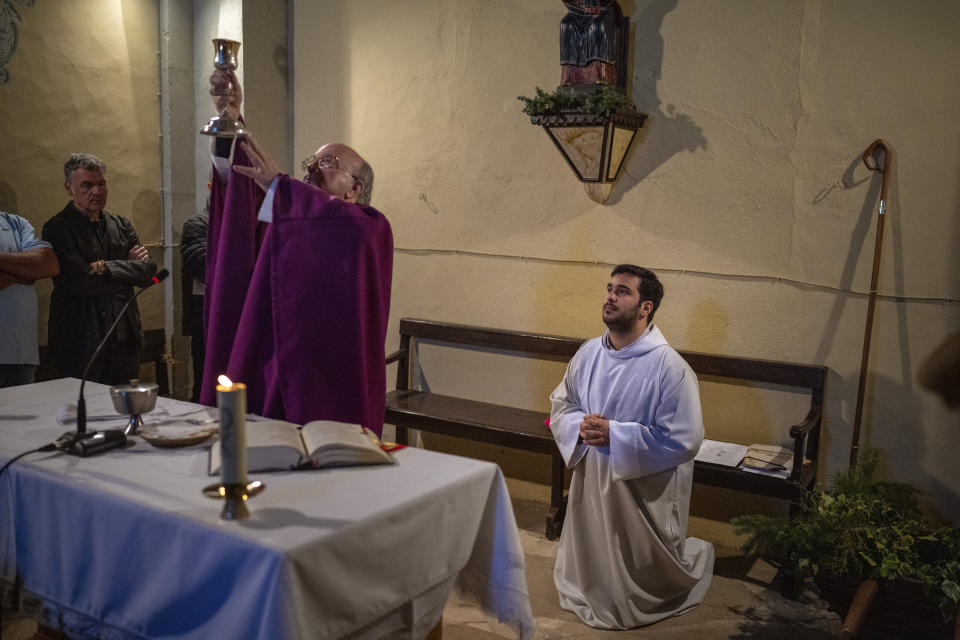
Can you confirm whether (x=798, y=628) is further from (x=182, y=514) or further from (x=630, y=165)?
(x=182, y=514)


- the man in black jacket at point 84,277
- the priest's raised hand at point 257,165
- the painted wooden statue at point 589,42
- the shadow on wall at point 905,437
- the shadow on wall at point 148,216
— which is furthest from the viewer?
the shadow on wall at point 148,216

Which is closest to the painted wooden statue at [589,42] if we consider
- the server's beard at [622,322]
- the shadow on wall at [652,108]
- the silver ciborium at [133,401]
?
the shadow on wall at [652,108]

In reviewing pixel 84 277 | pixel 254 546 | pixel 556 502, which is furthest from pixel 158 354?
pixel 254 546

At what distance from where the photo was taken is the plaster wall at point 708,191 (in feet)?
14.2

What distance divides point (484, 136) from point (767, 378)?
7.51 feet

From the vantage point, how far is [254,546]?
2.01 meters

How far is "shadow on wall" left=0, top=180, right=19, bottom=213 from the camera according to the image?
18.3 feet

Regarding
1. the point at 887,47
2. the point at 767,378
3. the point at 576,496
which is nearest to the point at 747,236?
the point at 767,378

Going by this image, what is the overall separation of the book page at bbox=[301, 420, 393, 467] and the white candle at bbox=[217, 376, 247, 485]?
367 millimetres

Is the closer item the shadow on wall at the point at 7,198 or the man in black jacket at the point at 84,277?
Answer: the man in black jacket at the point at 84,277

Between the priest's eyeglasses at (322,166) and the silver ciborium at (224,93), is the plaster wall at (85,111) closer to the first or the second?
the silver ciborium at (224,93)

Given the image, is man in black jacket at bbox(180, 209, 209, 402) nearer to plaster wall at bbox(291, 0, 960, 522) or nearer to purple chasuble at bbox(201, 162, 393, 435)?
plaster wall at bbox(291, 0, 960, 522)

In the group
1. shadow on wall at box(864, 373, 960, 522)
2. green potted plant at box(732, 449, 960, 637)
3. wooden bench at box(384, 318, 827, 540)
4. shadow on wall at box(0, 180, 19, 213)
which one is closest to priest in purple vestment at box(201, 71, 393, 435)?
wooden bench at box(384, 318, 827, 540)

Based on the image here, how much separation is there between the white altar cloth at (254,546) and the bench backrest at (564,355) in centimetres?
246
